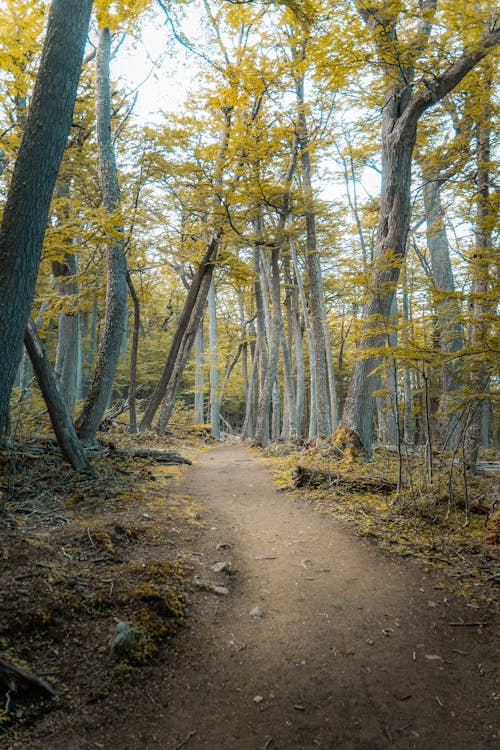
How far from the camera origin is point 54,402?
5.63 meters

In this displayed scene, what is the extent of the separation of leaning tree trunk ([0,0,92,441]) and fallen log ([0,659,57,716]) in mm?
2161

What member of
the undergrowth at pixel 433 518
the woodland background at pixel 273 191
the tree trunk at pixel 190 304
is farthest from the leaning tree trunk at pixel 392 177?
the tree trunk at pixel 190 304

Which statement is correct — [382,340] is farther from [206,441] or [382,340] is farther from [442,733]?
[206,441]

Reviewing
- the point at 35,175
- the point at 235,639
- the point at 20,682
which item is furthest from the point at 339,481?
the point at 35,175

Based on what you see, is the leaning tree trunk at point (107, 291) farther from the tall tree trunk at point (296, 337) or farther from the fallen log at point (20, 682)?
the tall tree trunk at point (296, 337)

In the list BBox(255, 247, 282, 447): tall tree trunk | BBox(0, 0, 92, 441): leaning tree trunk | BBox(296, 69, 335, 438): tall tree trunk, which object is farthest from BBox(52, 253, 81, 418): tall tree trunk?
BBox(0, 0, 92, 441): leaning tree trunk

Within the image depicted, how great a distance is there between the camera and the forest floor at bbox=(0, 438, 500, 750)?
6.91 ft

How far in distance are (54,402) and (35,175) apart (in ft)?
9.64

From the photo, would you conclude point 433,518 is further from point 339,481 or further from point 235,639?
point 235,639

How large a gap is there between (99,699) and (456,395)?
4175 millimetres

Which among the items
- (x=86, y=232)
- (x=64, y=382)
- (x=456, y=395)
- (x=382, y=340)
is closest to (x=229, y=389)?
(x=64, y=382)

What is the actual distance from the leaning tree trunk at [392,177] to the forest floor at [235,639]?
3.60 meters

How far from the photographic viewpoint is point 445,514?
16.5ft

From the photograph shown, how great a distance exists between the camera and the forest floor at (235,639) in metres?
2.11
